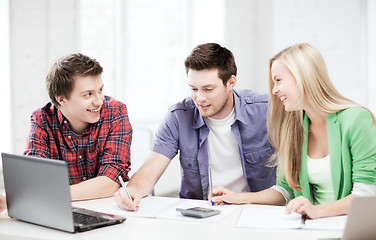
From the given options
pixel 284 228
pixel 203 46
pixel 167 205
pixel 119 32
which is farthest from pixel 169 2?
pixel 284 228

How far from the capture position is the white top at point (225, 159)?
2379 millimetres

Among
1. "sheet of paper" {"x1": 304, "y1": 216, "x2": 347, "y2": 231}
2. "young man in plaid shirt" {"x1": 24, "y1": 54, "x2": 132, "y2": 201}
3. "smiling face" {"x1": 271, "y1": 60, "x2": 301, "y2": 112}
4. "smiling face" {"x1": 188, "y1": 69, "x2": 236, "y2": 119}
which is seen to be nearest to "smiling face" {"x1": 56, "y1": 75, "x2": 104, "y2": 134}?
"young man in plaid shirt" {"x1": 24, "y1": 54, "x2": 132, "y2": 201}

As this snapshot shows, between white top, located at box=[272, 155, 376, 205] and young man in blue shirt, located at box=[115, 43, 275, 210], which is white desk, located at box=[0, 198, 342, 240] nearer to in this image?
white top, located at box=[272, 155, 376, 205]

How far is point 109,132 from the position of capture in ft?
7.38

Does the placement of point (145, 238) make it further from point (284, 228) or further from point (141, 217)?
point (284, 228)

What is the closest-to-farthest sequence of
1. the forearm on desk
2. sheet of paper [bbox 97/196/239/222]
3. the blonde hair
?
sheet of paper [bbox 97/196/239/222] → the blonde hair → the forearm on desk

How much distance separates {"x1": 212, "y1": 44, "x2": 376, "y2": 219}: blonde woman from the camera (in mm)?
1802

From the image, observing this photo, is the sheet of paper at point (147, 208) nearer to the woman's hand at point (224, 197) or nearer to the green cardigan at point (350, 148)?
the woman's hand at point (224, 197)

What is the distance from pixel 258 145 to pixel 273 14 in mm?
2905

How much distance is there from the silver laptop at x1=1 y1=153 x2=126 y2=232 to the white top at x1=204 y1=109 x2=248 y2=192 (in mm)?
806

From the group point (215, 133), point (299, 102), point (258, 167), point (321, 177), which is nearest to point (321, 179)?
point (321, 177)

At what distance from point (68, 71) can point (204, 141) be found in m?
0.70

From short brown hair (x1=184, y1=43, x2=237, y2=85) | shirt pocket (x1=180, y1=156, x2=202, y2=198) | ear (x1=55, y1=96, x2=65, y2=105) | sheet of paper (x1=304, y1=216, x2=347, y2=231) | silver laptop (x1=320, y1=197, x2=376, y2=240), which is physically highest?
short brown hair (x1=184, y1=43, x2=237, y2=85)

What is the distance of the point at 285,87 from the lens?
1933 millimetres
